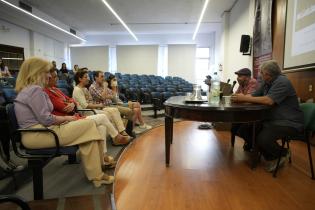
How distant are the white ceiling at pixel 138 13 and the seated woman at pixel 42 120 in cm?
656

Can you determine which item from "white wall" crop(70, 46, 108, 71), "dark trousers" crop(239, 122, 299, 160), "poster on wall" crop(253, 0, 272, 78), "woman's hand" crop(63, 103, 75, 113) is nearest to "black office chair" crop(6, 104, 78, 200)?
"woman's hand" crop(63, 103, 75, 113)

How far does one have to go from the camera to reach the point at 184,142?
12.4 feet

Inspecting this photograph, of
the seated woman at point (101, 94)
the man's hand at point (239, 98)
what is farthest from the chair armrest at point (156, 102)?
the man's hand at point (239, 98)

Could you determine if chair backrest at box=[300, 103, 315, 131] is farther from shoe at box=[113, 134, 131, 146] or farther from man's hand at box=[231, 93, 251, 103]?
shoe at box=[113, 134, 131, 146]

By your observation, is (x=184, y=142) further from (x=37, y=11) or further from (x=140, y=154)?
(x=37, y=11)

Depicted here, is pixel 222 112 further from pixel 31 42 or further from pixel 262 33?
pixel 31 42

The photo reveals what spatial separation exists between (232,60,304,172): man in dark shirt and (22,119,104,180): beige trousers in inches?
59.6

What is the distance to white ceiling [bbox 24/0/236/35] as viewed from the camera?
314 inches

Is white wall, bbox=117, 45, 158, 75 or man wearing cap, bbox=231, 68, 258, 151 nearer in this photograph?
man wearing cap, bbox=231, 68, 258, 151

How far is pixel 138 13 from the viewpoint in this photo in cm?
910

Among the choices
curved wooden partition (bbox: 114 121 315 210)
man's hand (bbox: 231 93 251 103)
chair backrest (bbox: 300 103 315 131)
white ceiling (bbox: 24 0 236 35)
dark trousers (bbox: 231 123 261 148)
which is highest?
white ceiling (bbox: 24 0 236 35)

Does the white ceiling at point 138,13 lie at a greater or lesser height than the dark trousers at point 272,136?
greater

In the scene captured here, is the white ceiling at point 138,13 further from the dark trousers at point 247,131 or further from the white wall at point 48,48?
the dark trousers at point 247,131

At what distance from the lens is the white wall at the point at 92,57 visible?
1438cm
